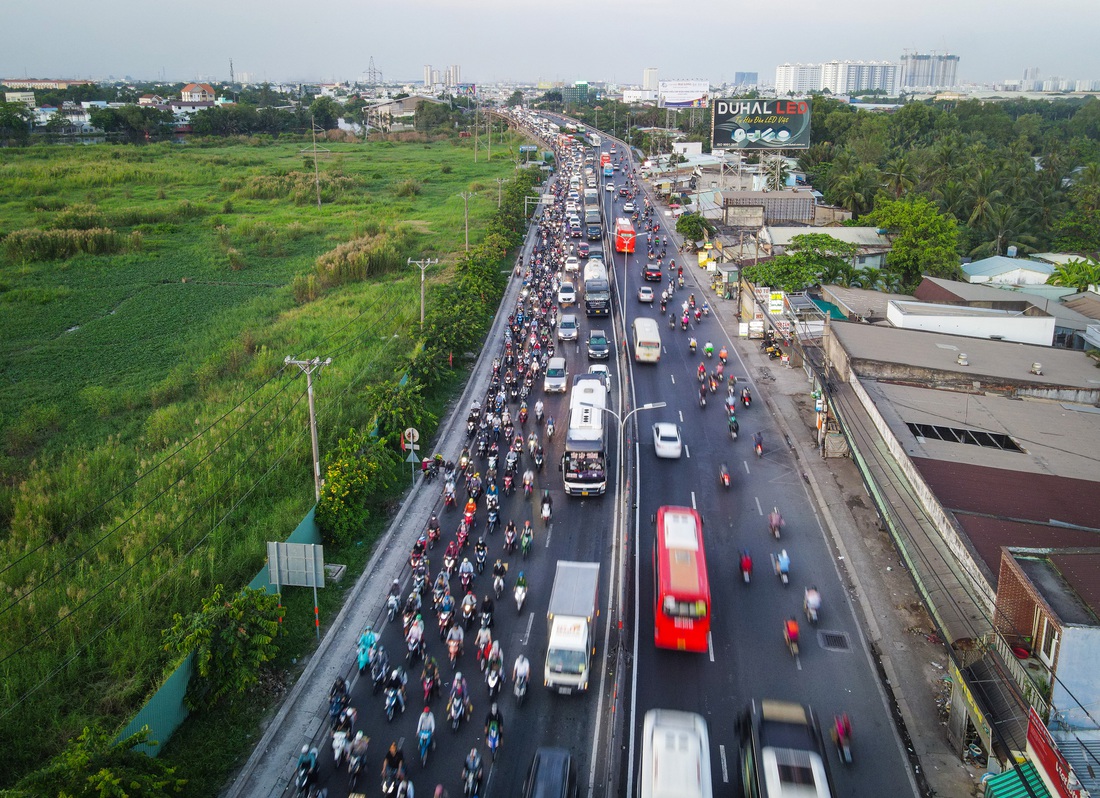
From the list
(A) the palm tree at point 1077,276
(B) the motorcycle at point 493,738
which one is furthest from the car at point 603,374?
(A) the palm tree at point 1077,276

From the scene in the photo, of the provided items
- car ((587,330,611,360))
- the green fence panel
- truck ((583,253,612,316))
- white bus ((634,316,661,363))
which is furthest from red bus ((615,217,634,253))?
the green fence panel

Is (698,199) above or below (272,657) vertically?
above

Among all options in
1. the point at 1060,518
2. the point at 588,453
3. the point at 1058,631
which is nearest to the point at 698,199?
the point at 588,453

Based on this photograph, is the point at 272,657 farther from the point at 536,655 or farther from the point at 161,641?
the point at 536,655

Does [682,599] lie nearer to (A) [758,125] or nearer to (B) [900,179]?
(A) [758,125]

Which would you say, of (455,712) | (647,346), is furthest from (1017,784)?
(647,346)

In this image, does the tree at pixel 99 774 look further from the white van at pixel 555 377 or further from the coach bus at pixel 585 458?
the white van at pixel 555 377
